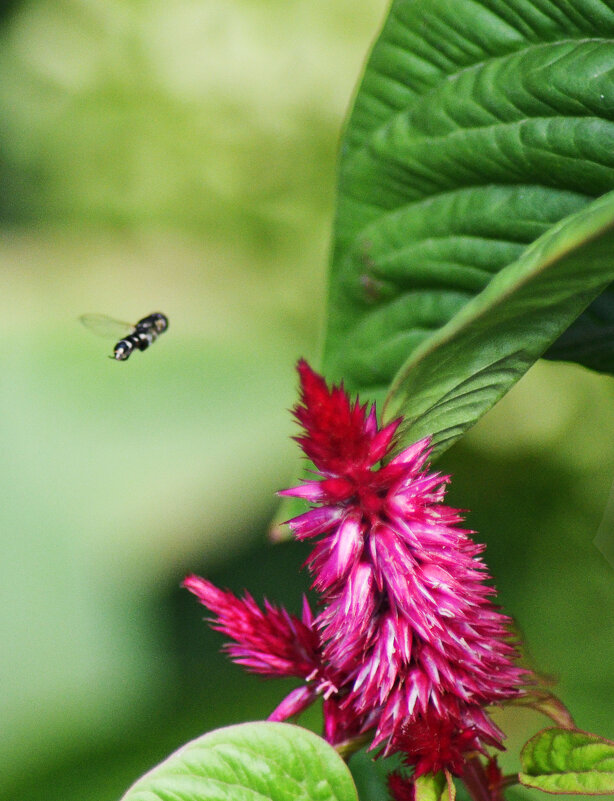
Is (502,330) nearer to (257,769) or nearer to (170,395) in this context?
(257,769)

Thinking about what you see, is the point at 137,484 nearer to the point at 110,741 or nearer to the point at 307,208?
the point at 110,741

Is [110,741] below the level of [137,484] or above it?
below

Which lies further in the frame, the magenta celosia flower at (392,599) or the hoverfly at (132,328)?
the hoverfly at (132,328)

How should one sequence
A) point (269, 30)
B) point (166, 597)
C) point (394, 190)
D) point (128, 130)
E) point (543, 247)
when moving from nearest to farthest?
point (543, 247)
point (394, 190)
point (166, 597)
point (269, 30)
point (128, 130)

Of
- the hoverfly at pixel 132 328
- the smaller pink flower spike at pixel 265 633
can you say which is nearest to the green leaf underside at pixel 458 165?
the smaller pink flower spike at pixel 265 633

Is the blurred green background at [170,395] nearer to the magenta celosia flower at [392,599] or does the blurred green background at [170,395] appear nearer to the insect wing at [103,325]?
the insect wing at [103,325]

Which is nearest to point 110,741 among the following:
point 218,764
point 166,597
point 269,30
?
point 166,597
